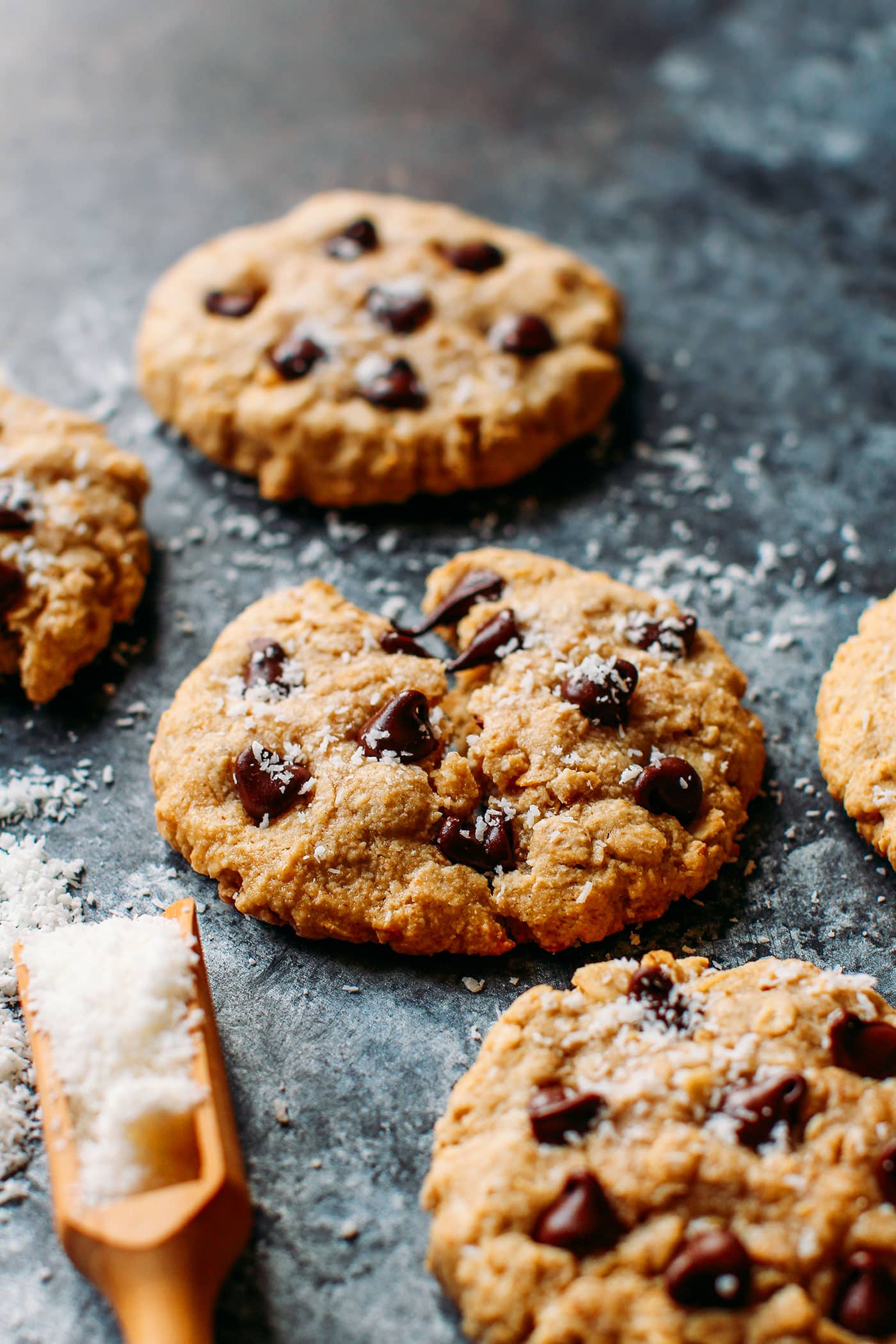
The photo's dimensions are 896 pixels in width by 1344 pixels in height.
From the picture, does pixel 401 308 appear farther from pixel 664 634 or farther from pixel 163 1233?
pixel 163 1233

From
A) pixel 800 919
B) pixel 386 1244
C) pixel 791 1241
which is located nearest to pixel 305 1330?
pixel 386 1244

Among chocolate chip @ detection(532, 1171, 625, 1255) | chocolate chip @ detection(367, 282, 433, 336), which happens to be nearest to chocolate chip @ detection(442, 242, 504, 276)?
chocolate chip @ detection(367, 282, 433, 336)

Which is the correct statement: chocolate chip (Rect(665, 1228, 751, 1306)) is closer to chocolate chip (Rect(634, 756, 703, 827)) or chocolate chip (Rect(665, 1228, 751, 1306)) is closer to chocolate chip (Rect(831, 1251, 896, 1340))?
chocolate chip (Rect(831, 1251, 896, 1340))

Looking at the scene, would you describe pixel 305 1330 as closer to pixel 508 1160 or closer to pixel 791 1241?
pixel 508 1160

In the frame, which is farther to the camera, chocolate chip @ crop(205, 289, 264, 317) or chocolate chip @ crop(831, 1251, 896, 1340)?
chocolate chip @ crop(205, 289, 264, 317)

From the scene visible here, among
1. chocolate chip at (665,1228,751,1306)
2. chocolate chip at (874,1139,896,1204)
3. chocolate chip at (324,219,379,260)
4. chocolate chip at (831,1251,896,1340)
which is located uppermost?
chocolate chip at (324,219,379,260)

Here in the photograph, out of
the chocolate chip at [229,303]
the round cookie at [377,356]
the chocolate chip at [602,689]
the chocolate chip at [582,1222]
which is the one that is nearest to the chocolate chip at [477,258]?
the round cookie at [377,356]

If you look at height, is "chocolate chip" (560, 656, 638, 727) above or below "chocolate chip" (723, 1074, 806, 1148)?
above
